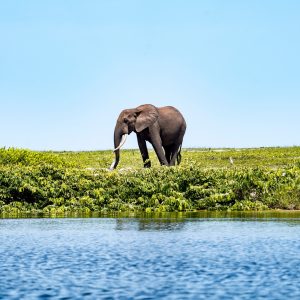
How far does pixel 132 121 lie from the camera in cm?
3594

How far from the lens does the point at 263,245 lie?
53.4ft

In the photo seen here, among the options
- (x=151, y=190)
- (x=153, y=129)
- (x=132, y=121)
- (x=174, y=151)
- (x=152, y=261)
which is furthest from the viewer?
(x=174, y=151)

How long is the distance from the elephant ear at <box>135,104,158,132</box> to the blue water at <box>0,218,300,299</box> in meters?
14.2

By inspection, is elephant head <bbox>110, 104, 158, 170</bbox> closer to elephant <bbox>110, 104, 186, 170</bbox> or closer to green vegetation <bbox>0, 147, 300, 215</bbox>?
elephant <bbox>110, 104, 186, 170</bbox>

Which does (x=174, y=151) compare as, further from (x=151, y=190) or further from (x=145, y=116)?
(x=151, y=190)

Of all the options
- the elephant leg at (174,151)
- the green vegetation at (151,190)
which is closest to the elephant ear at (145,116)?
the elephant leg at (174,151)

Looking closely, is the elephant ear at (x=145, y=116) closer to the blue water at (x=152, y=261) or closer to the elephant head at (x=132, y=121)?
the elephant head at (x=132, y=121)

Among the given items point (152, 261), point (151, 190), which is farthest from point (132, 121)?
point (152, 261)

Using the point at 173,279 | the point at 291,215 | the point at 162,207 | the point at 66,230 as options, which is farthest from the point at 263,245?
the point at 162,207

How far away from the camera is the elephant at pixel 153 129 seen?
35.6 metres

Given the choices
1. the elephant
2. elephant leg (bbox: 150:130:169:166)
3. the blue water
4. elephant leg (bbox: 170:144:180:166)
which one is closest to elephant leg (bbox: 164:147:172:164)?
the elephant

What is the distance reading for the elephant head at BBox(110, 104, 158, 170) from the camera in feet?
117

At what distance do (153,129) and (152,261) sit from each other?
2201 cm

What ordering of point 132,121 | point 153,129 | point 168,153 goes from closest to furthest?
point 153,129 < point 132,121 < point 168,153
